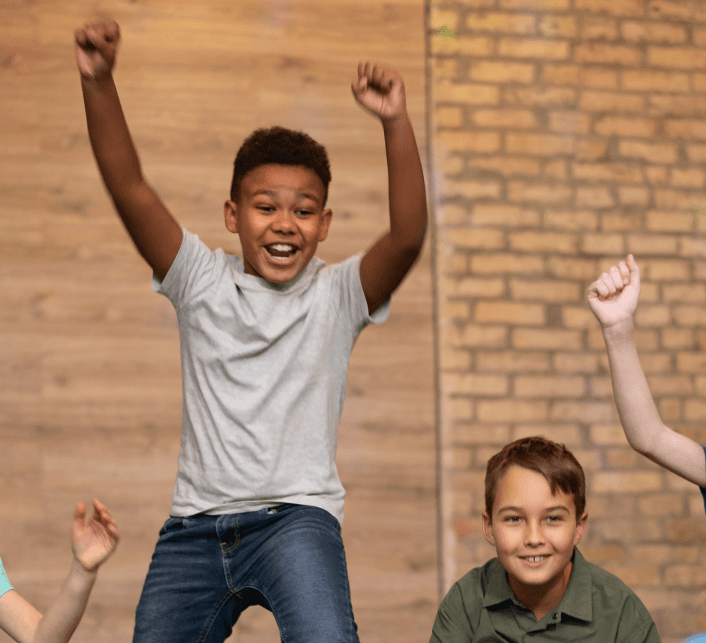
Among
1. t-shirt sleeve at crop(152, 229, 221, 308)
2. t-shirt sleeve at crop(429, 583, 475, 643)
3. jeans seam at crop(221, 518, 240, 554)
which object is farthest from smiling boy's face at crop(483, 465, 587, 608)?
t-shirt sleeve at crop(152, 229, 221, 308)

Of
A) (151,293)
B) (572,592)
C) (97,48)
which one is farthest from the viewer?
(151,293)

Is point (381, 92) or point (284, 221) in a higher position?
point (381, 92)

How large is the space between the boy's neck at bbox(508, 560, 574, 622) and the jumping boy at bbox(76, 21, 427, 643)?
1.22 feet

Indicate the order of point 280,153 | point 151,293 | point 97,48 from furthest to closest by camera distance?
point 151,293 < point 280,153 < point 97,48

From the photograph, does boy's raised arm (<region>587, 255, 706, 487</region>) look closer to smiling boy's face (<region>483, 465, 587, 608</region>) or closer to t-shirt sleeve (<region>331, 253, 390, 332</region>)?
smiling boy's face (<region>483, 465, 587, 608</region>)

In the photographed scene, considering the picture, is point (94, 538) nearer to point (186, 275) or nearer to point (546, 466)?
point (186, 275)

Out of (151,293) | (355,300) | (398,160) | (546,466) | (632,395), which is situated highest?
(398,160)

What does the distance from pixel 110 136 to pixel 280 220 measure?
343mm

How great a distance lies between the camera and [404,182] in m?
1.58

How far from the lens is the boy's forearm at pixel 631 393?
1551 mm

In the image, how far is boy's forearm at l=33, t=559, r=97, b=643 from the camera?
1499mm

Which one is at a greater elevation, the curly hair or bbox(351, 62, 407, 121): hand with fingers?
bbox(351, 62, 407, 121): hand with fingers

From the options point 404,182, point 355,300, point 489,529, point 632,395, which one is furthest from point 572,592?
point 404,182

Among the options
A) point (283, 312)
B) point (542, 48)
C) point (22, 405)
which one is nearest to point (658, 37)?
point (542, 48)
